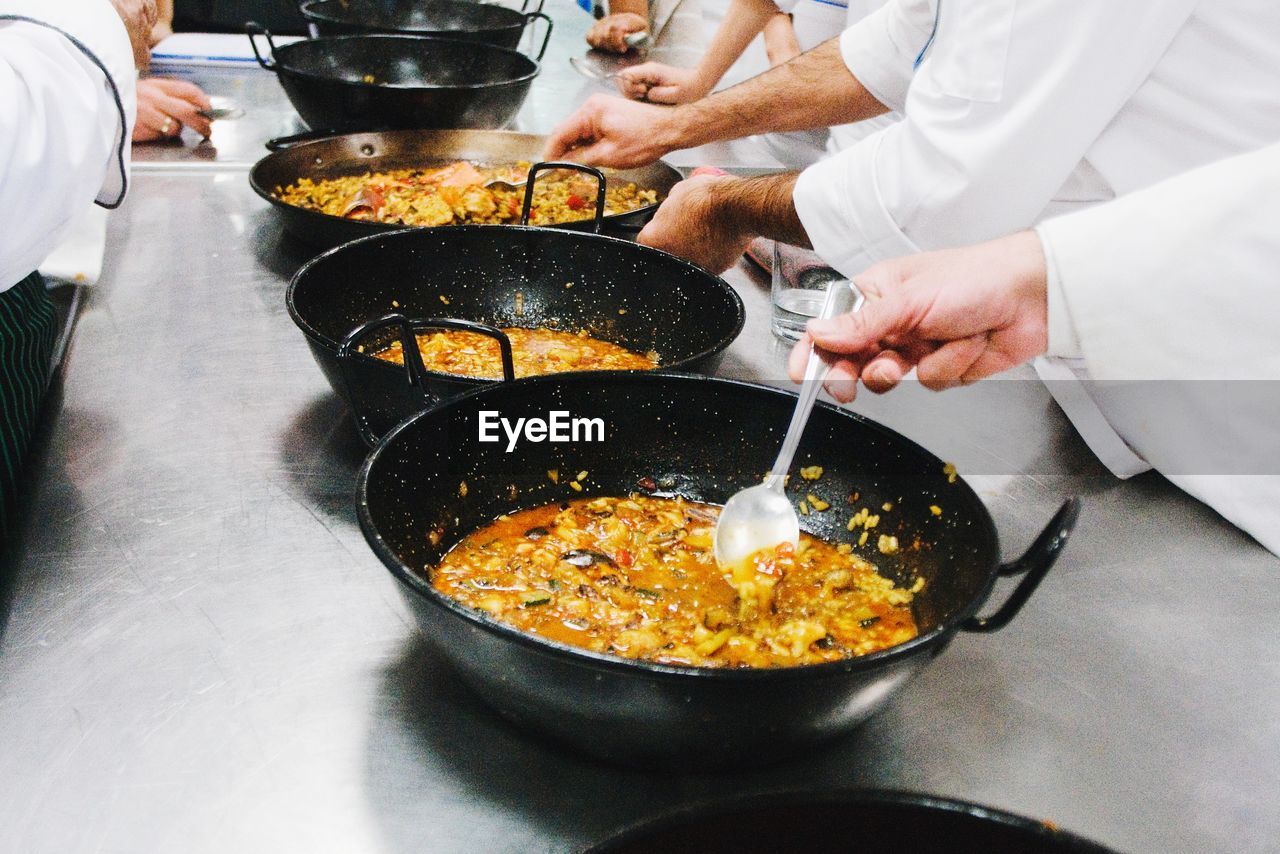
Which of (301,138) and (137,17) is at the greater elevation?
(137,17)

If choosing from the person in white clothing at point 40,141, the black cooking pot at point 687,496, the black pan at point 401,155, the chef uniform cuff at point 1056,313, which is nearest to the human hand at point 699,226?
the black pan at point 401,155

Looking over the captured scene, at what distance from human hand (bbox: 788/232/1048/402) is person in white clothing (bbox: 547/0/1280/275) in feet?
1.25

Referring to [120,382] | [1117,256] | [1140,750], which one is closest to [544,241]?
[120,382]

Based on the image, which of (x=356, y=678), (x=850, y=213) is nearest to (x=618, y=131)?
(x=850, y=213)

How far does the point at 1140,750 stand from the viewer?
1.03 metres

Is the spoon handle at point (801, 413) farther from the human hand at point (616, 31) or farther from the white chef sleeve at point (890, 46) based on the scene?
the human hand at point (616, 31)

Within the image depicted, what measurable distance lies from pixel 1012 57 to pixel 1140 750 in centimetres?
97

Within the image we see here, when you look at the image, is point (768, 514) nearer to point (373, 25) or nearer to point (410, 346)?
point (410, 346)

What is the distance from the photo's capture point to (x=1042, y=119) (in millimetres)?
1473

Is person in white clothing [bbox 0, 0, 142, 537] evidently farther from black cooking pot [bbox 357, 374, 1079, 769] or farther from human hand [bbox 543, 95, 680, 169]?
human hand [bbox 543, 95, 680, 169]

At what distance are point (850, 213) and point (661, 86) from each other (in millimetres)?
1887

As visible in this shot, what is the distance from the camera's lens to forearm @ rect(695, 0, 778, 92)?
350 cm

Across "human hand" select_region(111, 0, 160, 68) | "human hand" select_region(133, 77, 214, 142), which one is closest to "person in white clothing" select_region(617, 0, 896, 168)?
"human hand" select_region(133, 77, 214, 142)
